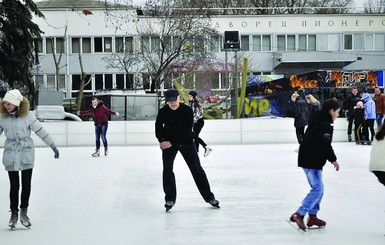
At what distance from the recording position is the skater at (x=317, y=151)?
7129 mm

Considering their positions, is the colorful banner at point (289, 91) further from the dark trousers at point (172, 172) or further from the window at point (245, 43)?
the window at point (245, 43)

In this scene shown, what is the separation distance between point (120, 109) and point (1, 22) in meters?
5.52

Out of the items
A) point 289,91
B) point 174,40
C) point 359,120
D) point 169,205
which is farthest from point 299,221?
point 174,40

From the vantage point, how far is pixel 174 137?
29.0 ft

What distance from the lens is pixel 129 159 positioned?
17641 millimetres

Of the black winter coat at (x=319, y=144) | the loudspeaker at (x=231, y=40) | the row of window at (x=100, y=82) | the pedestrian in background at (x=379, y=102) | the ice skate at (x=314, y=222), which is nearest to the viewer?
the black winter coat at (x=319, y=144)

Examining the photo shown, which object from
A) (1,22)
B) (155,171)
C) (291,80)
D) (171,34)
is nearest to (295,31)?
(171,34)

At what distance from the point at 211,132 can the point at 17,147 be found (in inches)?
683

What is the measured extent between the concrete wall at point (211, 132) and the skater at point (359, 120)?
202 centimetres

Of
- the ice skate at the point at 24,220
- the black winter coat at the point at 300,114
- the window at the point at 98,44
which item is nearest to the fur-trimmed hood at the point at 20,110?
the ice skate at the point at 24,220

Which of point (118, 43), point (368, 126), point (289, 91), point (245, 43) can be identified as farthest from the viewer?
point (245, 43)

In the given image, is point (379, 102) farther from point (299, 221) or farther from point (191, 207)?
point (299, 221)

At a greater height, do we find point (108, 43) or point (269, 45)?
point (108, 43)

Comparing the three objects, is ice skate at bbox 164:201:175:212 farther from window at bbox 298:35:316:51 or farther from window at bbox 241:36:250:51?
window at bbox 298:35:316:51
